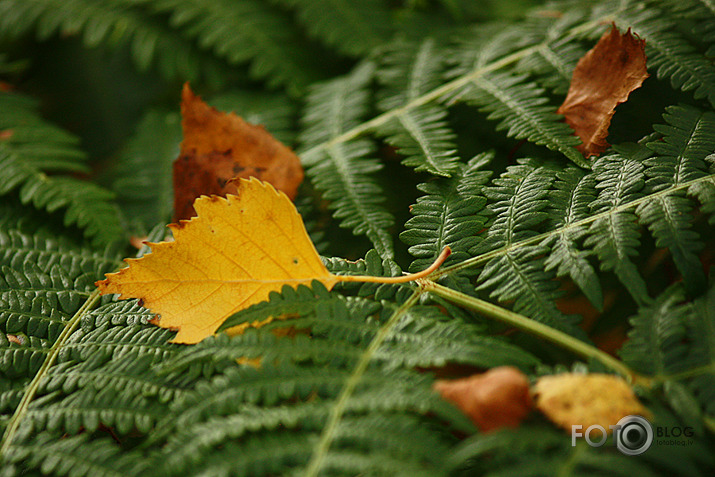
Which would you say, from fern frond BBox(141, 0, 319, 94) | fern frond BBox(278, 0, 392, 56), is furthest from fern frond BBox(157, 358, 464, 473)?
fern frond BBox(278, 0, 392, 56)

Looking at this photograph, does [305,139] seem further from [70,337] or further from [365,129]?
[70,337]

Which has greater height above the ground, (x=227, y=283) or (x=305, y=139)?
(x=305, y=139)

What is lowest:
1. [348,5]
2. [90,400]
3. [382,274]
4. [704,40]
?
[90,400]

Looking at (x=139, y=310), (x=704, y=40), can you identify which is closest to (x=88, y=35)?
(x=139, y=310)

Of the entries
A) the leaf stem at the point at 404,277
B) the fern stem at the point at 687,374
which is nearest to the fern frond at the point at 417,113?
the leaf stem at the point at 404,277

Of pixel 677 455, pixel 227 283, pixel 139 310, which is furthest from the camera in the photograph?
pixel 139 310

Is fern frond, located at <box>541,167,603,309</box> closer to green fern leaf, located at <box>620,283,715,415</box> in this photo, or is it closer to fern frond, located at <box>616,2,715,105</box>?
green fern leaf, located at <box>620,283,715,415</box>
